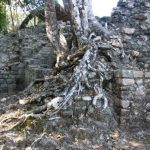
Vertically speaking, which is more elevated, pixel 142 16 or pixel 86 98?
pixel 142 16

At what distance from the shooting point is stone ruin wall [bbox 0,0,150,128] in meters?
5.87

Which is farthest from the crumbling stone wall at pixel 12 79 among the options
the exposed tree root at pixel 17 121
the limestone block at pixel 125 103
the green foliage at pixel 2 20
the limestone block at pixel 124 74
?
the green foliage at pixel 2 20

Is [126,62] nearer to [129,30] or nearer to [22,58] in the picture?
[129,30]

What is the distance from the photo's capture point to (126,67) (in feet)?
20.7

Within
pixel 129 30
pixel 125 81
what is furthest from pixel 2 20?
pixel 125 81

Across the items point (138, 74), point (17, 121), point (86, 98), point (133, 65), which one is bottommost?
point (17, 121)

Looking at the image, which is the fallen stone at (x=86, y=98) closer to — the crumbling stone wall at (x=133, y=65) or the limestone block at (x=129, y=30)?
the crumbling stone wall at (x=133, y=65)

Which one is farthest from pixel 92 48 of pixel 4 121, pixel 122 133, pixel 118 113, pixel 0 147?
pixel 0 147

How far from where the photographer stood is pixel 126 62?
654cm

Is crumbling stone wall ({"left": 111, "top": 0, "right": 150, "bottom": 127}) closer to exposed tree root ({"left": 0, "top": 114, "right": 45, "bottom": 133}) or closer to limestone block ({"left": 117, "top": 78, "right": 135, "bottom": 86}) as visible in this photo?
limestone block ({"left": 117, "top": 78, "right": 135, "bottom": 86})

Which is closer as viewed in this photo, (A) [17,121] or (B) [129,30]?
(A) [17,121]

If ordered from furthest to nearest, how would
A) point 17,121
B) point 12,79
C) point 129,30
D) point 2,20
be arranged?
point 2,20 → point 12,79 → point 129,30 → point 17,121

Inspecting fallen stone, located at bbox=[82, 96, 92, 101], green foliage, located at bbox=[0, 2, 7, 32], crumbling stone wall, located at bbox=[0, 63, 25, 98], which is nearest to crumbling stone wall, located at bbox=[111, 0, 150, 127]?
fallen stone, located at bbox=[82, 96, 92, 101]

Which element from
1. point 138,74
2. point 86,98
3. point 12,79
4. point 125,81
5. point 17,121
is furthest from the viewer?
point 12,79
